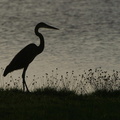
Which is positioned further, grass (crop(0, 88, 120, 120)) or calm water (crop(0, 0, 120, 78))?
calm water (crop(0, 0, 120, 78))

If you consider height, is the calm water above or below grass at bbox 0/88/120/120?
above

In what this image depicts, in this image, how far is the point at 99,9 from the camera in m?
53.3

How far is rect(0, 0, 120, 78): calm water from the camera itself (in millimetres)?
24969

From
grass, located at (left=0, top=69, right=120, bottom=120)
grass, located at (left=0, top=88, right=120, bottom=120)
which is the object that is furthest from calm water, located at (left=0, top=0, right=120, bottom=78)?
grass, located at (left=0, top=88, right=120, bottom=120)

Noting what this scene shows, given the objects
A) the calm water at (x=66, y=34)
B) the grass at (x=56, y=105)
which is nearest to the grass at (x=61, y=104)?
the grass at (x=56, y=105)

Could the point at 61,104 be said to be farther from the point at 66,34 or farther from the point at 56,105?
the point at 66,34

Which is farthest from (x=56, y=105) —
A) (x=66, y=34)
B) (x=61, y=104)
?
(x=66, y=34)

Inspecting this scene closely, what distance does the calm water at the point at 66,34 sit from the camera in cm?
2497

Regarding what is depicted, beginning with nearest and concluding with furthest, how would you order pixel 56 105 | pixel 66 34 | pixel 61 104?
pixel 56 105 < pixel 61 104 < pixel 66 34

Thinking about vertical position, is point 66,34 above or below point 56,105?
above

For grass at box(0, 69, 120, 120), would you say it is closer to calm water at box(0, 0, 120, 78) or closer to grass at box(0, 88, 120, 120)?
grass at box(0, 88, 120, 120)

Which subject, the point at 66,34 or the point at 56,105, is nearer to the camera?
the point at 56,105

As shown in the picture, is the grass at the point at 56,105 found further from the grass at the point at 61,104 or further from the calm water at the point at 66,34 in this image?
the calm water at the point at 66,34

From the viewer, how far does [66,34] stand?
116 feet
